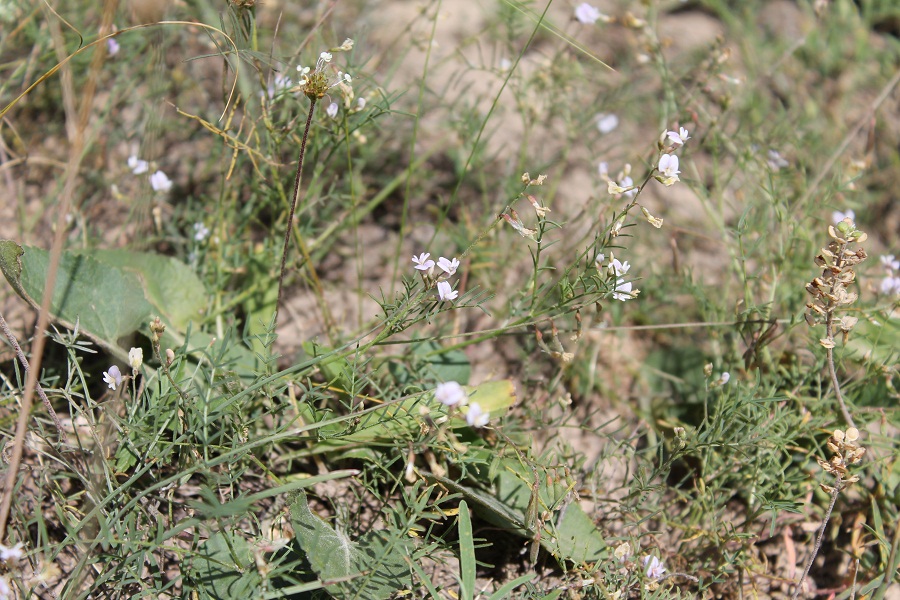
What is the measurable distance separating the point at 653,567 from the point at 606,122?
181cm

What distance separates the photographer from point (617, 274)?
1796 millimetres

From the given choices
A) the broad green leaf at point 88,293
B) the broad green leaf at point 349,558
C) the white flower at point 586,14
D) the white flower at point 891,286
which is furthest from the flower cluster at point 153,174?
the white flower at point 891,286

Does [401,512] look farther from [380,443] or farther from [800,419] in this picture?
[800,419]

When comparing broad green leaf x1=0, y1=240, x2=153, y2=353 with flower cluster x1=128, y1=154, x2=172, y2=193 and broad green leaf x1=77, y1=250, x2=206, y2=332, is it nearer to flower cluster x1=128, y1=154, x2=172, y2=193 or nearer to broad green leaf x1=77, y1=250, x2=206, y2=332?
broad green leaf x1=77, y1=250, x2=206, y2=332

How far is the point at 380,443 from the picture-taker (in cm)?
190

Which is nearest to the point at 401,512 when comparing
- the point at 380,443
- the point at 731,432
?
the point at 380,443

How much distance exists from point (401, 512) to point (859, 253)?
126 centimetres

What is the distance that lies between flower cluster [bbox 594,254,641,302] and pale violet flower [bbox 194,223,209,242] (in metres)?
1.24

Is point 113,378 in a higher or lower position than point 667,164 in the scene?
lower

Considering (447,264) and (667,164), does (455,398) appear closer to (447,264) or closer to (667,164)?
(447,264)

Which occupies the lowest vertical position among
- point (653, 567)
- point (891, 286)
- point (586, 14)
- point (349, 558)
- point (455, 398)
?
point (653, 567)

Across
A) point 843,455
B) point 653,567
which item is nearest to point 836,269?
point 843,455

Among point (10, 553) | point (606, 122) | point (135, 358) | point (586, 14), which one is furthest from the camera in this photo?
point (606, 122)

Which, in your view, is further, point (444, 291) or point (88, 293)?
point (88, 293)
